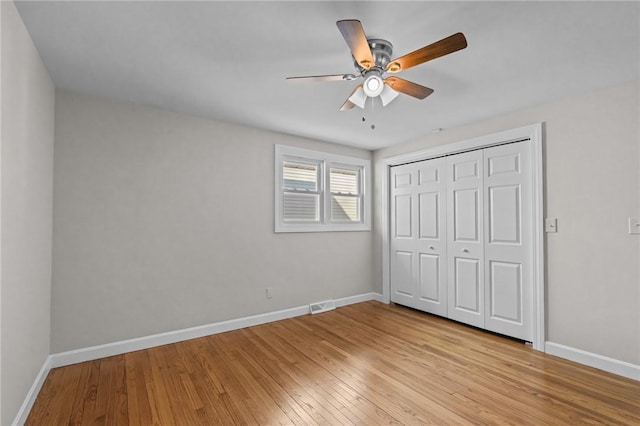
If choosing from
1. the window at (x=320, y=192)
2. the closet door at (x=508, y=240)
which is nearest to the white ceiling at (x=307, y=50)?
the closet door at (x=508, y=240)

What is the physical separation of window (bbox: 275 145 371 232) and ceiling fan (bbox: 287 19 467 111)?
1.82 metres

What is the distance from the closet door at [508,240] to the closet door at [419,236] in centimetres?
59

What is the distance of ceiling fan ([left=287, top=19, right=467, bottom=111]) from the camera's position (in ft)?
5.21

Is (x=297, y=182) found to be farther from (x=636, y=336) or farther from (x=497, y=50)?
(x=636, y=336)

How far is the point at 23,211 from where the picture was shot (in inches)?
76.4

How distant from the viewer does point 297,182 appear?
14.0 ft

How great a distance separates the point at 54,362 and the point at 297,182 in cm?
309

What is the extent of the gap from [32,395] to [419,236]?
4177 millimetres

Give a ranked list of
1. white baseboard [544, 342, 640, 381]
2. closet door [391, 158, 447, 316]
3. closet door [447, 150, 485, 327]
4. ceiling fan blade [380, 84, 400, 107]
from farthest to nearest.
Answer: closet door [391, 158, 447, 316] < closet door [447, 150, 485, 327] < white baseboard [544, 342, 640, 381] < ceiling fan blade [380, 84, 400, 107]

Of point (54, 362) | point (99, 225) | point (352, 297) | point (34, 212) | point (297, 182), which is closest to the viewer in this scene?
point (34, 212)

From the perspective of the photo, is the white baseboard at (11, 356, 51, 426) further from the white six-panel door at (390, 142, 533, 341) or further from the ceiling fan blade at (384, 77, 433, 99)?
the white six-panel door at (390, 142, 533, 341)

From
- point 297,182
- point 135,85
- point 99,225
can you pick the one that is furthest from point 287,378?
point 135,85

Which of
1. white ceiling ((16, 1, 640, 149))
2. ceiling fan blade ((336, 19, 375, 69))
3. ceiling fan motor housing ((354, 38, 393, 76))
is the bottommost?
ceiling fan blade ((336, 19, 375, 69))

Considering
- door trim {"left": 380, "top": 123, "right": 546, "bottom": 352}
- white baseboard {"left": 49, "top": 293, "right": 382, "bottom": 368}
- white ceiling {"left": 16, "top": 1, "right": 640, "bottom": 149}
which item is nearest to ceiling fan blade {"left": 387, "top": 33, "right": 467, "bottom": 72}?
white ceiling {"left": 16, "top": 1, "right": 640, "bottom": 149}
